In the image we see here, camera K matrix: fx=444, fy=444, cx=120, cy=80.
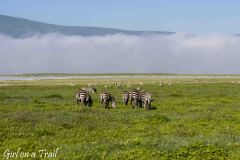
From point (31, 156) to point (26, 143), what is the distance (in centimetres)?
167

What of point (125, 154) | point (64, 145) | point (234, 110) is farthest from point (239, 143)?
point (234, 110)

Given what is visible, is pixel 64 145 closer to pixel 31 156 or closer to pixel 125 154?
pixel 31 156

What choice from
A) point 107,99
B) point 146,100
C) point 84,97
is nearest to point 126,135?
point 146,100

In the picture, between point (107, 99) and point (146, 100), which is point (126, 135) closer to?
point (146, 100)

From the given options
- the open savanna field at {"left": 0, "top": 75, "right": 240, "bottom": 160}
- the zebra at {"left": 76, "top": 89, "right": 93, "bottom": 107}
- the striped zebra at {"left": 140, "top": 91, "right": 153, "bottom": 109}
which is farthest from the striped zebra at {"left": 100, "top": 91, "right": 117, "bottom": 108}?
the open savanna field at {"left": 0, "top": 75, "right": 240, "bottom": 160}

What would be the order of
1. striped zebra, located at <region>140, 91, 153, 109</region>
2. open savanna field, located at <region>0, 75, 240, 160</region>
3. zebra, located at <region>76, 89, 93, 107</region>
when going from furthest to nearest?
1. zebra, located at <region>76, 89, 93, 107</region>
2. striped zebra, located at <region>140, 91, 153, 109</region>
3. open savanna field, located at <region>0, 75, 240, 160</region>

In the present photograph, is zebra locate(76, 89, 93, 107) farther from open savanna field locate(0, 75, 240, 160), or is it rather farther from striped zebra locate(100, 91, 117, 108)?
open savanna field locate(0, 75, 240, 160)

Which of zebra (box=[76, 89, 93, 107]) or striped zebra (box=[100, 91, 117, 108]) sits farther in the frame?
zebra (box=[76, 89, 93, 107])

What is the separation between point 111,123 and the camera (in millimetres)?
26125

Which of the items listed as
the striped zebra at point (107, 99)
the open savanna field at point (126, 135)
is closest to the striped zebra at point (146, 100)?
the open savanna field at point (126, 135)

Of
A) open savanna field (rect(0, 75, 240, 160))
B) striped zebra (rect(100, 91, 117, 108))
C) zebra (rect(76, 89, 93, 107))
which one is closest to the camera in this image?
open savanna field (rect(0, 75, 240, 160))

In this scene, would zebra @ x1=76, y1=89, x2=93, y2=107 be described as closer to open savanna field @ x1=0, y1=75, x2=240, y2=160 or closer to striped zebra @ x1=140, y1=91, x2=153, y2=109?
striped zebra @ x1=140, y1=91, x2=153, y2=109

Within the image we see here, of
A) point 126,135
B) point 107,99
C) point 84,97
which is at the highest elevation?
point 84,97

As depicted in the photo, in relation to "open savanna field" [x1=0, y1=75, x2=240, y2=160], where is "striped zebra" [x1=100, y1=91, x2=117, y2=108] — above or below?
above
